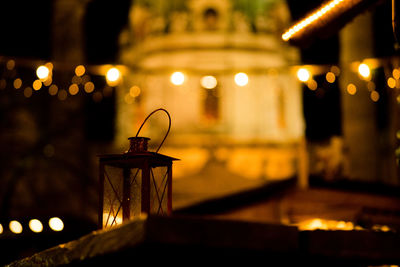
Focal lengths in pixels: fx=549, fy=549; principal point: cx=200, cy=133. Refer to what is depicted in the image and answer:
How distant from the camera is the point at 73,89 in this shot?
2192 cm

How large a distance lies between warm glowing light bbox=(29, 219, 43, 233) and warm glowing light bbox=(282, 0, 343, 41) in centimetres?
604

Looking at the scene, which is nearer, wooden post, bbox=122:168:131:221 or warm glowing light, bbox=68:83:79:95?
wooden post, bbox=122:168:131:221

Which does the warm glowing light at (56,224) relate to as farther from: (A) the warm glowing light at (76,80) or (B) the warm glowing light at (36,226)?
(A) the warm glowing light at (76,80)

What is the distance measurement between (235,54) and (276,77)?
441cm

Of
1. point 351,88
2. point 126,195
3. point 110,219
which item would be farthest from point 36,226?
point 351,88

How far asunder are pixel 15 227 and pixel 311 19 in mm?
6700

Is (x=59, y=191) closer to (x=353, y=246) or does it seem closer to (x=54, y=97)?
(x=54, y=97)

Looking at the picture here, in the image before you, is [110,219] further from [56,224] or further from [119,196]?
[56,224]

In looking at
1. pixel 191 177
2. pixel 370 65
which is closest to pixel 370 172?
pixel 370 65

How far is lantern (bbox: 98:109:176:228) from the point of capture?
5.16 meters

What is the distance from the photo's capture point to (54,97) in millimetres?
23828

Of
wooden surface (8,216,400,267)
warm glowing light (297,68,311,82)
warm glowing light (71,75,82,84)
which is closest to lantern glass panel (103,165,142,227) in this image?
wooden surface (8,216,400,267)

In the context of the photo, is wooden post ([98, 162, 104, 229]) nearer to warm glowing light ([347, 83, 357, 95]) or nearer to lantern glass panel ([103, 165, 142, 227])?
lantern glass panel ([103, 165, 142, 227])

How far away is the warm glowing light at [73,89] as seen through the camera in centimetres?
2136
